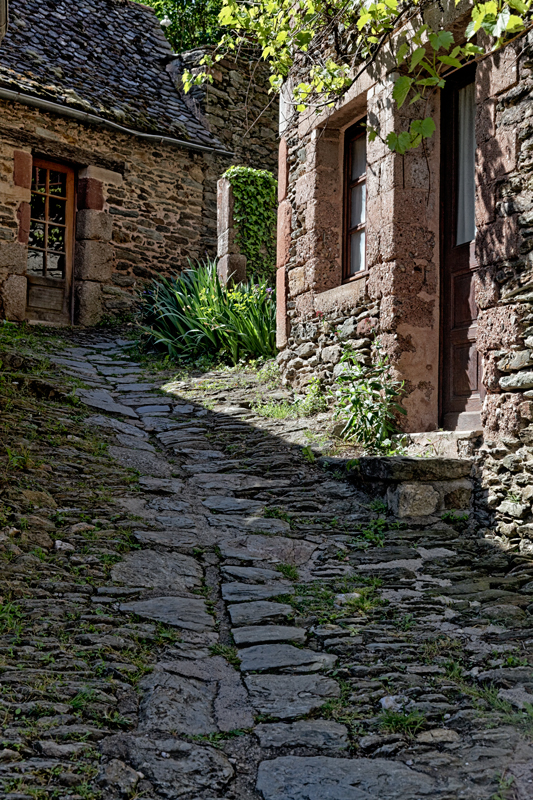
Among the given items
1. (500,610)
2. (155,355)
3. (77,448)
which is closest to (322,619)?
(500,610)

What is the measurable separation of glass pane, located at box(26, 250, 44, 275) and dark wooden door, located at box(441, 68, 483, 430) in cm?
717

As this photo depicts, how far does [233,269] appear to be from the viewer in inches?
400

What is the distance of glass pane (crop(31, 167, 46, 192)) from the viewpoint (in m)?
11.2

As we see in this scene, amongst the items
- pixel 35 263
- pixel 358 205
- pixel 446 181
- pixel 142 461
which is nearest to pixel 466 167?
pixel 446 181

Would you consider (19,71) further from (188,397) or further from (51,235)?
(188,397)

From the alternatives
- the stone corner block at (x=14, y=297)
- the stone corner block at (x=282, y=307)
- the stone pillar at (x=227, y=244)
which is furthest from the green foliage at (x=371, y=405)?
the stone corner block at (x=14, y=297)

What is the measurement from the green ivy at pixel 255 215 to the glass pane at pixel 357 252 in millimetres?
3680

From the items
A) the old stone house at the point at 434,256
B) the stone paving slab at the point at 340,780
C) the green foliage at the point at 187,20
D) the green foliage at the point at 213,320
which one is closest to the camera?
the stone paving slab at the point at 340,780

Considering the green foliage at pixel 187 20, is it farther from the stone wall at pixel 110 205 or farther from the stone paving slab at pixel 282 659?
the stone paving slab at pixel 282 659

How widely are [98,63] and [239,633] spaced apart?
1121 centimetres

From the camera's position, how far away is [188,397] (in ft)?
24.5

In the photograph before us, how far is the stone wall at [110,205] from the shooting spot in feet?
34.8

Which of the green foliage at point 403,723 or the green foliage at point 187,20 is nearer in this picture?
the green foliage at point 403,723

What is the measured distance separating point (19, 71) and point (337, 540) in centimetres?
902
